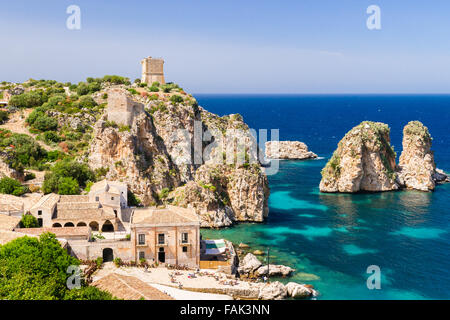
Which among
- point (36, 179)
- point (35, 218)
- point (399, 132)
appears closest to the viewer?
point (35, 218)

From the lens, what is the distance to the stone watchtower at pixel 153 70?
6938 cm

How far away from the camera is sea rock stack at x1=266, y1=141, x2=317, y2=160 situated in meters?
90.7

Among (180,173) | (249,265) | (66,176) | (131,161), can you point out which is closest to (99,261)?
(249,265)

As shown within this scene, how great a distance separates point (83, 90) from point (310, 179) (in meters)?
39.8

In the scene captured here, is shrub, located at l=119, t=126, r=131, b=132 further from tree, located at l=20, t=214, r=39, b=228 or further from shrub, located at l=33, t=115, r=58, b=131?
tree, located at l=20, t=214, r=39, b=228

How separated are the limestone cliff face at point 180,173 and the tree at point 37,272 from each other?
2015 centimetres

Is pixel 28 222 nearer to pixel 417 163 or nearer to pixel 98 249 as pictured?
pixel 98 249

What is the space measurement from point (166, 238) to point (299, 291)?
10536 millimetres

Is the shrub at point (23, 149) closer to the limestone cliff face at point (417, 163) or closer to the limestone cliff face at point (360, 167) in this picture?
the limestone cliff face at point (360, 167)

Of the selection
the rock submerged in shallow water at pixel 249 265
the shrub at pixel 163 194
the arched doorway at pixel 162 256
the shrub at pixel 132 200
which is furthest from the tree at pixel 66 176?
the rock submerged in shallow water at pixel 249 265

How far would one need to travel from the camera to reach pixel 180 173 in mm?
54688
